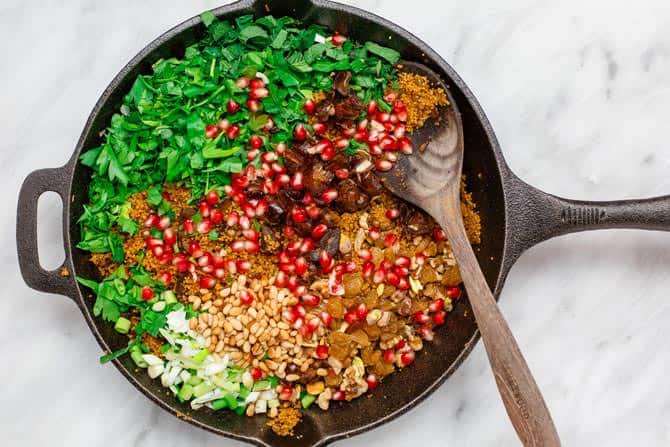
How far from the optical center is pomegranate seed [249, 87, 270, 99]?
237cm

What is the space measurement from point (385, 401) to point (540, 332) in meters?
0.58

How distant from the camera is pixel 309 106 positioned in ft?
7.85

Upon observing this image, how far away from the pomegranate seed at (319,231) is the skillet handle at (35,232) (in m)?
0.74

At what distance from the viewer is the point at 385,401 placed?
8.11 ft

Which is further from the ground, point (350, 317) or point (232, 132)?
point (232, 132)

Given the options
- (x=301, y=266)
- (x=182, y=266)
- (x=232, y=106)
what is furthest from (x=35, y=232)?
(x=301, y=266)

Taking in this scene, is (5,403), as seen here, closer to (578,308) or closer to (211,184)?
(211,184)

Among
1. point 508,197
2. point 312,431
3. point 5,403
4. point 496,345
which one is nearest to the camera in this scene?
point 496,345

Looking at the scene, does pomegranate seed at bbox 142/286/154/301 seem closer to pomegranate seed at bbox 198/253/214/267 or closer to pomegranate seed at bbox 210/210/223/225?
pomegranate seed at bbox 198/253/214/267

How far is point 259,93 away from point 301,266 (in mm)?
543

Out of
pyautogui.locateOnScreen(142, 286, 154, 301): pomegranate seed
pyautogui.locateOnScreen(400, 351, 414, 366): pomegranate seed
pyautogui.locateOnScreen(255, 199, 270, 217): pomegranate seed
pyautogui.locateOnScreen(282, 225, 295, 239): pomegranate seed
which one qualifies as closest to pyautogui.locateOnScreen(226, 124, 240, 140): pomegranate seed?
pyautogui.locateOnScreen(255, 199, 270, 217): pomegranate seed

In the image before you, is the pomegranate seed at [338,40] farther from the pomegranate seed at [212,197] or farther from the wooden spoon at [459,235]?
the pomegranate seed at [212,197]

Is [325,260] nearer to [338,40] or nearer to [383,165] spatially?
[383,165]

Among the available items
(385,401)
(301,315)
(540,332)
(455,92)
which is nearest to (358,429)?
(385,401)
